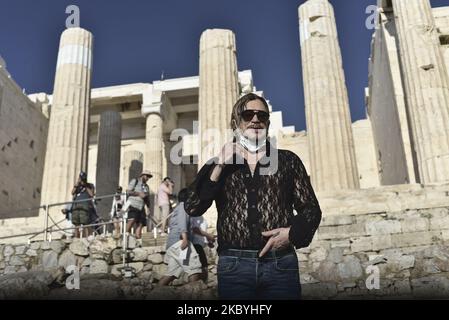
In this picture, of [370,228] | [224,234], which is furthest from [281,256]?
[370,228]

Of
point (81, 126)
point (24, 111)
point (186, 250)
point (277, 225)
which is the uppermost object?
point (24, 111)

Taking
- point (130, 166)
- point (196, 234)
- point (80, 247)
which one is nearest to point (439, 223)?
point (196, 234)

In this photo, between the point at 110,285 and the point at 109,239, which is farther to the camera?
the point at 109,239

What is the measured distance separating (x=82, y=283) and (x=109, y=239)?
204 cm

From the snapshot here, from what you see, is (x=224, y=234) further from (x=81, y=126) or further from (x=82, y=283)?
(x=81, y=126)

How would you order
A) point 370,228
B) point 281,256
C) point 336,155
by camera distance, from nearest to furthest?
point 281,256 → point 370,228 → point 336,155

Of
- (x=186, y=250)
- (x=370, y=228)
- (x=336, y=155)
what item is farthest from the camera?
(x=336, y=155)

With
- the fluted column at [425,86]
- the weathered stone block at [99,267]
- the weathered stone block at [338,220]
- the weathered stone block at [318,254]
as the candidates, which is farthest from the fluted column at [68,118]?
the fluted column at [425,86]

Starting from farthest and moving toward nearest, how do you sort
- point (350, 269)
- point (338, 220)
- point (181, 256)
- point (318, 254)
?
point (338, 220), point (318, 254), point (350, 269), point (181, 256)

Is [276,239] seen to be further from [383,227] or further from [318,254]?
[383,227]

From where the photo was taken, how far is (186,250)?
8.09 m

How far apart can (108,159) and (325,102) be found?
1226cm

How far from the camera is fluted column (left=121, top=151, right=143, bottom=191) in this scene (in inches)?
1084

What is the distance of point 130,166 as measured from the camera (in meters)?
27.7
